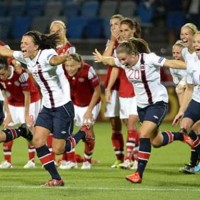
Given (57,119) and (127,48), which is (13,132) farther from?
(127,48)

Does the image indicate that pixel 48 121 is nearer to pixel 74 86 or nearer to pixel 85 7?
pixel 74 86

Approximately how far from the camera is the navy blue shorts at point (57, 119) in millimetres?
9454

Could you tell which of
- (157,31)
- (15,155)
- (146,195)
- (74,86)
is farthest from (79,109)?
(157,31)

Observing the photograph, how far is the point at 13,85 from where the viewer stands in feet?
37.4

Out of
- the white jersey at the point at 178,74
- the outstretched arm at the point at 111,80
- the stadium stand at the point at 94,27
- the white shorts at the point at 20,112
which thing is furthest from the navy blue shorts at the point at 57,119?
the stadium stand at the point at 94,27

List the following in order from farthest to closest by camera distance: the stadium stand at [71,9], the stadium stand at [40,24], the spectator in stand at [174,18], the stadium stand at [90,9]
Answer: the stadium stand at [71,9] < the stadium stand at [90,9] < the stadium stand at [40,24] < the spectator in stand at [174,18]

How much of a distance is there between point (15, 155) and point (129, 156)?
2.54m

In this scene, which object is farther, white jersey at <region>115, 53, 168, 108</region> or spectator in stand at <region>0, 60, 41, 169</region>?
spectator in stand at <region>0, 60, 41, 169</region>

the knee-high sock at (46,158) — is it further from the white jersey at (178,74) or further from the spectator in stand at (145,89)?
the white jersey at (178,74)

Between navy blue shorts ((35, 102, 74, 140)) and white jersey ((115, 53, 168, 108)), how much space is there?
84cm

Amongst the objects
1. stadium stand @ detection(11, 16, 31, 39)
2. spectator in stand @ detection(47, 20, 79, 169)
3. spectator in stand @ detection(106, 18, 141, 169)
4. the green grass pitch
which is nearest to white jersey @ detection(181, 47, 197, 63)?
spectator in stand @ detection(106, 18, 141, 169)

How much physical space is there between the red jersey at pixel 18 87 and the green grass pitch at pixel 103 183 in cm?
92

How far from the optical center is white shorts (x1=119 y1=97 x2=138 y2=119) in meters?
11.3

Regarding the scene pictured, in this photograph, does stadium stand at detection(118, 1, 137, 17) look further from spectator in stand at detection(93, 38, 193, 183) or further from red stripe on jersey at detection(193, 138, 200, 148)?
spectator in stand at detection(93, 38, 193, 183)
